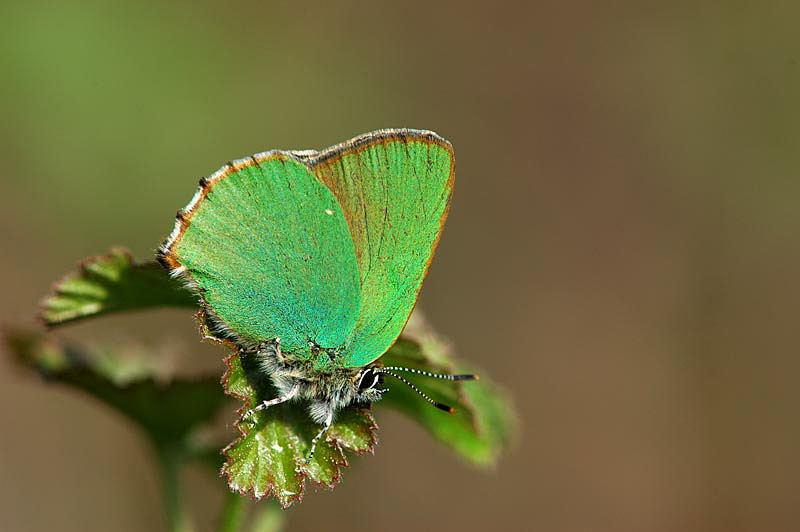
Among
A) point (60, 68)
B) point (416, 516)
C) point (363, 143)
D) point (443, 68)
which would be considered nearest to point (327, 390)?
point (363, 143)

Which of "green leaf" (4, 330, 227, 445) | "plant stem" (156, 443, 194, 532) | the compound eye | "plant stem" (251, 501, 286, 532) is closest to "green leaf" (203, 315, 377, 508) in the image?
the compound eye

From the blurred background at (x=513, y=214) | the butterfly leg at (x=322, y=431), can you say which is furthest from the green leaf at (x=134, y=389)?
the blurred background at (x=513, y=214)

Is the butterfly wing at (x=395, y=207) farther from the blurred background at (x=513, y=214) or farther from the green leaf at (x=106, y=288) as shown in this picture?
the blurred background at (x=513, y=214)

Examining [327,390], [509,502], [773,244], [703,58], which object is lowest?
[509,502]

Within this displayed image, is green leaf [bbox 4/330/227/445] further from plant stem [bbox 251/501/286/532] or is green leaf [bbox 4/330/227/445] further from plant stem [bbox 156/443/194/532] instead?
plant stem [bbox 251/501/286/532]

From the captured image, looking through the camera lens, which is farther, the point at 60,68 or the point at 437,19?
the point at 437,19

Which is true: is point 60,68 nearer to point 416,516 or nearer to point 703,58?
point 416,516
